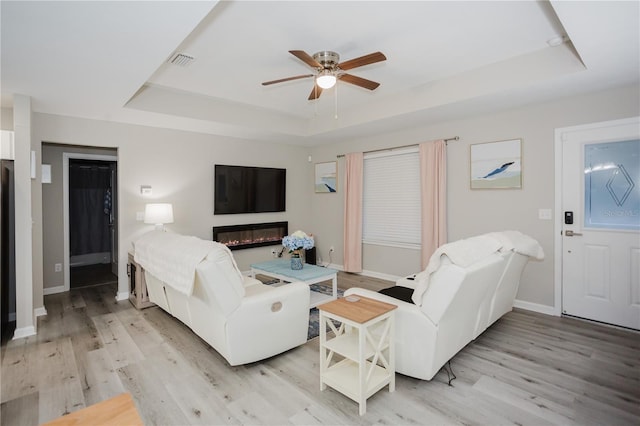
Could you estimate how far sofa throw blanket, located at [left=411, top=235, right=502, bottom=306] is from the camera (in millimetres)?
2096

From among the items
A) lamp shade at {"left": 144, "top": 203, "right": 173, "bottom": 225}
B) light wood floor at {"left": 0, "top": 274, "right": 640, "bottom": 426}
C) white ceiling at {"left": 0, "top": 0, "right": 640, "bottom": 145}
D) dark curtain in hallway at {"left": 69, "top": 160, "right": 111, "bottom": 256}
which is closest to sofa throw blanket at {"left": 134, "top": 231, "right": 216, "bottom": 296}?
light wood floor at {"left": 0, "top": 274, "right": 640, "bottom": 426}

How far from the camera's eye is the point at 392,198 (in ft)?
17.5

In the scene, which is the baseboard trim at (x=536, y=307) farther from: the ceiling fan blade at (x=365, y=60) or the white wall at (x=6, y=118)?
the white wall at (x=6, y=118)

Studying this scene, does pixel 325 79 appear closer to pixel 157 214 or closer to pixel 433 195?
pixel 433 195

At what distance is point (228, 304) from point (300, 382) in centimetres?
78

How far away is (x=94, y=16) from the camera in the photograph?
1.98 metres

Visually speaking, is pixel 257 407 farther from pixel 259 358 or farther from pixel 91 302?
pixel 91 302

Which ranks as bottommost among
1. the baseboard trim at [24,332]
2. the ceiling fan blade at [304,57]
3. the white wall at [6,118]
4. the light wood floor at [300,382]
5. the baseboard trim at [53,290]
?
the light wood floor at [300,382]

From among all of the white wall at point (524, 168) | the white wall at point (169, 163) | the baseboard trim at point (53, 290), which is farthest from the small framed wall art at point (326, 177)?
the baseboard trim at point (53, 290)

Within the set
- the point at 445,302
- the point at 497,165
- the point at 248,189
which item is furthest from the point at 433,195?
the point at 248,189

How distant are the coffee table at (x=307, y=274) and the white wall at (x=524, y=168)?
1.66 metres

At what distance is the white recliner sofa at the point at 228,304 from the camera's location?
2309 mm

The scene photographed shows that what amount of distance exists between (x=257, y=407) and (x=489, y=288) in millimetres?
1945

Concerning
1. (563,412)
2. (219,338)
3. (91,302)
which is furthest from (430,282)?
(91,302)
